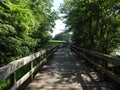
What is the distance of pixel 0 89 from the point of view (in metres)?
8.51

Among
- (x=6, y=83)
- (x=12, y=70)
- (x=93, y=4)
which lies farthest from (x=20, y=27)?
(x=93, y=4)

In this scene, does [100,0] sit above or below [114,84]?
above

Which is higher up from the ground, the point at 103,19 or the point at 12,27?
the point at 103,19

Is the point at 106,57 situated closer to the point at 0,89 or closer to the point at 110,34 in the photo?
the point at 0,89

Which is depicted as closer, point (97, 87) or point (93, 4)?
point (97, 87)

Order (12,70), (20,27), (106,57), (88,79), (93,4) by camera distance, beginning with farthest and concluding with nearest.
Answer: (93,4), (20,27), (88,79), (106,57), (12,70)

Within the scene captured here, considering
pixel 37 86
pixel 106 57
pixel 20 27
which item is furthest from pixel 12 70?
pixel 20 27

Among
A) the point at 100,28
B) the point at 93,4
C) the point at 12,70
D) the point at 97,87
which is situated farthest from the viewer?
the point at 100,28

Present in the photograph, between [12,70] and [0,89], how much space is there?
13.0 feet

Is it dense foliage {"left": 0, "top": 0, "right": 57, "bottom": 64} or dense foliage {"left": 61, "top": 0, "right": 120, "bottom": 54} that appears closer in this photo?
dense foliage {"left": 0, "top": 0, "right": 57, "bottom": 64}

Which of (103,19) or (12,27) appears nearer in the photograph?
(12,27)

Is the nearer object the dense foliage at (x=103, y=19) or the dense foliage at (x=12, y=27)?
the dense foliage at (x=12, y=27)

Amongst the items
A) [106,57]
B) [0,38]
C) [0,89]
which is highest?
[0,38]

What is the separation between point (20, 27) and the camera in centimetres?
924
